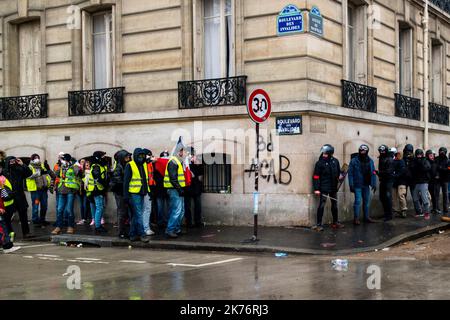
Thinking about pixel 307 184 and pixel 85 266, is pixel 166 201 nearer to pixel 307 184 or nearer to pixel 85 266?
pixel 307 184

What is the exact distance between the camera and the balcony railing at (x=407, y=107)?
18.9 meters

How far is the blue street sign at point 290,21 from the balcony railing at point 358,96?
223 centimetres

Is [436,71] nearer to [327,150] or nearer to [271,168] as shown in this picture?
[327,150]

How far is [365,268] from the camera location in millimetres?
9164

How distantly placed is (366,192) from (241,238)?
3908mm

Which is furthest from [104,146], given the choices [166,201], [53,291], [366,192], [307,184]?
[53,291]

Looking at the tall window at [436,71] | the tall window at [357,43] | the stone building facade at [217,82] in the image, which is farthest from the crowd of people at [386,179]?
the tall window at [436,71]

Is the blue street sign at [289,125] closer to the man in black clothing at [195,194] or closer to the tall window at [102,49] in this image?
the man in black clothing at [195,194]

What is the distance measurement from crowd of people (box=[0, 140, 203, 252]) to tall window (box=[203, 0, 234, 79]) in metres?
2.18

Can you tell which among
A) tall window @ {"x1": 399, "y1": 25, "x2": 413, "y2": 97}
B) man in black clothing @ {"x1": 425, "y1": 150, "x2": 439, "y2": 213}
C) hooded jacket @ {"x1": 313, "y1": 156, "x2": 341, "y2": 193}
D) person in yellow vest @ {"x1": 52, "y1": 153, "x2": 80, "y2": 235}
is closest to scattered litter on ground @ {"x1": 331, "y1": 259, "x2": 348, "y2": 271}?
hooded jacket @ {"x1": 313, "y1": 156, "x2": 341, "y2": 193}

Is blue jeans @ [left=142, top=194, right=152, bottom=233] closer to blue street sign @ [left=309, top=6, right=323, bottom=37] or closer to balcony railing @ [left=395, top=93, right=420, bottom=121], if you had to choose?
blue street sign @ [left=309, top=6, right=323, bottom=37]

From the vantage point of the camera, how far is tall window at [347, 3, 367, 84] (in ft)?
56.8

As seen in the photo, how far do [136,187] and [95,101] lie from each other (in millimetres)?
5442

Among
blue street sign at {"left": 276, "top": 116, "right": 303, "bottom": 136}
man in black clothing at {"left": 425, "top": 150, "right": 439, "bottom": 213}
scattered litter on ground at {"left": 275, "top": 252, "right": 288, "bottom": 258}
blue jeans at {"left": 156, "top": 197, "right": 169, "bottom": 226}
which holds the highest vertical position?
blue street sign at {"left": 276, "top": 116, "right": 303, "bottom": 136}
